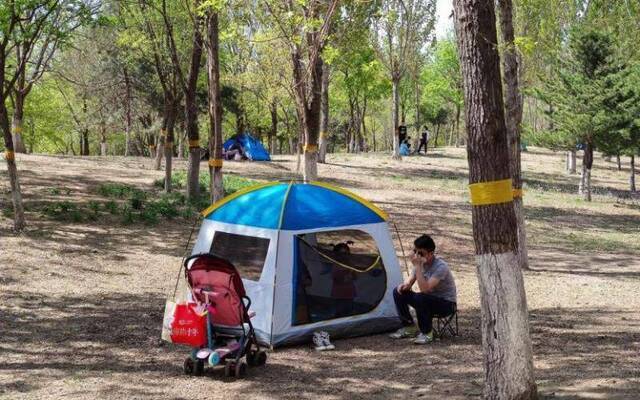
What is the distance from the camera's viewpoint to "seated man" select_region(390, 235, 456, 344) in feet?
25.4

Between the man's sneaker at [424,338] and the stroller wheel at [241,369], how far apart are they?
6.79 feet

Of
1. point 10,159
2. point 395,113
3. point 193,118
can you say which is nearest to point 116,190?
point 193,118

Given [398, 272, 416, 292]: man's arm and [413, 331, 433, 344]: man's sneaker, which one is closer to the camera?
[413, 331, 433, 344]: man's sneaker

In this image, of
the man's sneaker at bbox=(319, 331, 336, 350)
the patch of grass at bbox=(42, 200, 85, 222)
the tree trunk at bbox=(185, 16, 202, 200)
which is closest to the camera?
the man's sneaker at bbox=(319, 331, 336, 350)

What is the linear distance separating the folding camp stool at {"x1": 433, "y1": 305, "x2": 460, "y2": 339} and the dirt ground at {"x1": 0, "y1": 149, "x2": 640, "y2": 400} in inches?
5.3

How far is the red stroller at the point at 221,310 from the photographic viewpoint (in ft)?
21.9

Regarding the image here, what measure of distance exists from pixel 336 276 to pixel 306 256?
48cm

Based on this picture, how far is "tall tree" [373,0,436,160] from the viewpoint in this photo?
31.0m

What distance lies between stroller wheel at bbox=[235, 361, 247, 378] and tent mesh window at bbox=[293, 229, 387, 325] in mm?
1272

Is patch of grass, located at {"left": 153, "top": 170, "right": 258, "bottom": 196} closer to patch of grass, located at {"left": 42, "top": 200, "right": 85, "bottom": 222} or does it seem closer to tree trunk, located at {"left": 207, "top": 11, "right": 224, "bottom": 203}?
patch of grass, located at {"left": 42, "top": 200, "right": 85, "bottom": 222}

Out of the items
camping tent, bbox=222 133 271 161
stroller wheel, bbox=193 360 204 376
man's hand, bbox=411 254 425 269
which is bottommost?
stroller wheel, bbox=193 360 204 376

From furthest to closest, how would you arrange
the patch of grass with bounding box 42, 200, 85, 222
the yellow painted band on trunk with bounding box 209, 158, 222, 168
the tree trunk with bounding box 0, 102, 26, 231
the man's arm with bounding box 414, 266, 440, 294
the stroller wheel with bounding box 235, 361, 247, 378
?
the patch of grass with bounding box 42, 200, 85, 222
the yellow painted band on trunk with bounding box 209, 158, 222, 168
the tree trunk with bounding box 0, 102, 26, 231
the man's arm with bounding box 414, 266, 440, 294
the stroller wheel with bounding box 235, 361, 247, 378

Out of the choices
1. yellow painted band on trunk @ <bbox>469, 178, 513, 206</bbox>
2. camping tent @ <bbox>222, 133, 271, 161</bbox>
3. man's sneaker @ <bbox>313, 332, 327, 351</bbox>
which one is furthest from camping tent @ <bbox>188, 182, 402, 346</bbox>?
camping tent @ <bbox>222, 133, 271, 161</bbox>

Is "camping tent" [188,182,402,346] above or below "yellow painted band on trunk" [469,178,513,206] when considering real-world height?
below
